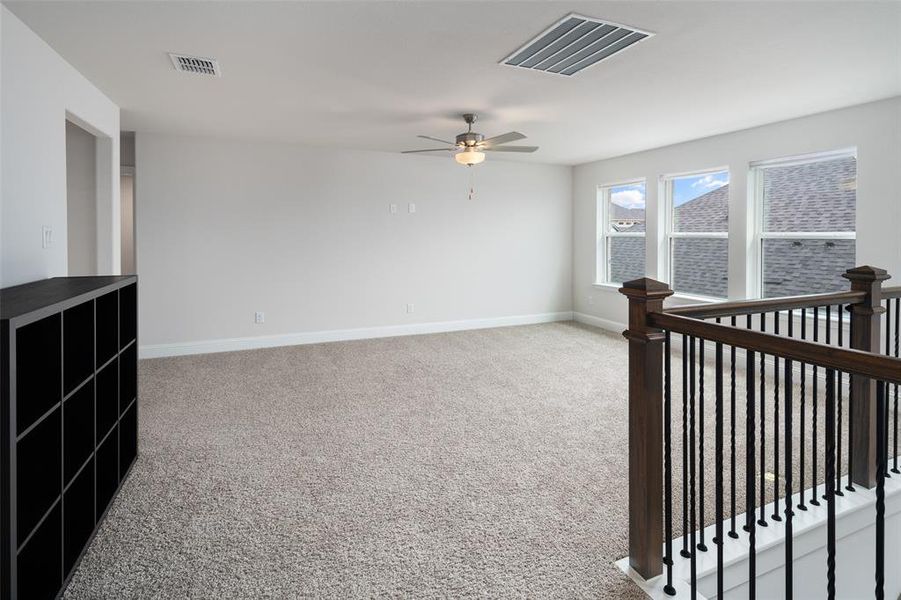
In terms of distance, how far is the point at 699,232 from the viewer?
5.63m

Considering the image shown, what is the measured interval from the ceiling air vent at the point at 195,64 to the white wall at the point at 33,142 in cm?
64

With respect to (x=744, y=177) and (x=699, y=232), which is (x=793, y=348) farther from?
(x=699, y=232)

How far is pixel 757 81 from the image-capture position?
3.49 metres

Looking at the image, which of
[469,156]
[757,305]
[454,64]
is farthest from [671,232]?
[757,305]

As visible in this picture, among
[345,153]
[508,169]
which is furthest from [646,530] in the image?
[508,169]

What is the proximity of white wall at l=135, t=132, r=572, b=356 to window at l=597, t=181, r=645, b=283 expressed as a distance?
0.60 meters

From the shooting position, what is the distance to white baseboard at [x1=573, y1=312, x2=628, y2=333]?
6722mm

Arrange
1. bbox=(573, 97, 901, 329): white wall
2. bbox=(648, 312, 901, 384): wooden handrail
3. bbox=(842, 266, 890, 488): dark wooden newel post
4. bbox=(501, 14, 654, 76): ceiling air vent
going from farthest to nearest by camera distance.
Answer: bbox=(573, 97, 901, 329): white wall
bbox=(501, 14, 654, 76): ceiling air vent
bbox=(842, 266, 890, 488): dark wooden newel post
bbox=(648, 312, 901, 384): wooden handrail

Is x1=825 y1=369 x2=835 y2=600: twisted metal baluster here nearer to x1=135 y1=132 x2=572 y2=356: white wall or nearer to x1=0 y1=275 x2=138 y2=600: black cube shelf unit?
x1=0 y1=275 x2=138 y2=600: black cube shelf unit

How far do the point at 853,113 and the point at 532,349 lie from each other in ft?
11.3

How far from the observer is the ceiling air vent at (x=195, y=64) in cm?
305

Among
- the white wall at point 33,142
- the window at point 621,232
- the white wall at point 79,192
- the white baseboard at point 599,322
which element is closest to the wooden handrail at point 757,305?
the white wall at point 33,142

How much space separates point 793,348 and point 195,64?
3393mm

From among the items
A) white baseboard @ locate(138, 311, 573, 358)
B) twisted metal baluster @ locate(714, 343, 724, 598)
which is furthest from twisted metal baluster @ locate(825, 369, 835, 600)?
white baseboard @ locate(138, 311, 573, 358)
